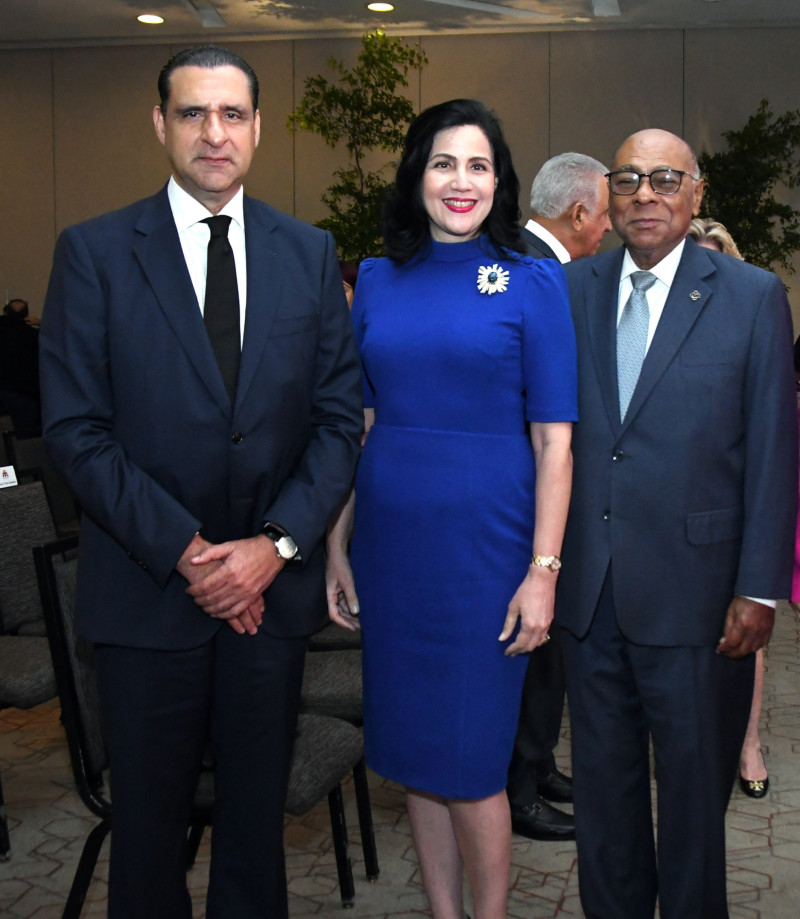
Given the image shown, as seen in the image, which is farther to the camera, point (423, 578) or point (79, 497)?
point (423, 578)

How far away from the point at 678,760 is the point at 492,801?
1.31ft

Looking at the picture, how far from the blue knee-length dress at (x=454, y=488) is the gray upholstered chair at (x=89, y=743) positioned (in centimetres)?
23

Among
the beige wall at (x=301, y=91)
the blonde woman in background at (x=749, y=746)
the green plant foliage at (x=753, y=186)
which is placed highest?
the beige wall at (x=301, y=91)

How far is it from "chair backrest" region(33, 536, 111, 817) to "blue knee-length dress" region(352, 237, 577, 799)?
2.23 ft

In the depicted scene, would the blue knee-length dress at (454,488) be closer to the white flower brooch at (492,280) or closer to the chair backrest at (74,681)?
the white flower brooch at (492,280)

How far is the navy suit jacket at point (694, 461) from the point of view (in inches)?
82.4

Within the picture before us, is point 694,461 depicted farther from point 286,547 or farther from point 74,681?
point 74,681

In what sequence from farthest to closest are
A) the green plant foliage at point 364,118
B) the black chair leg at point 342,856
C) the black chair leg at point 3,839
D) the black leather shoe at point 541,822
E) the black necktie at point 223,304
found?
the green plant foliage at point 364,118, the black leather shoe at point 541,822, the black chair leg at point 3,839, the black chair leg at point 342,856, the black necktie at point 223,304

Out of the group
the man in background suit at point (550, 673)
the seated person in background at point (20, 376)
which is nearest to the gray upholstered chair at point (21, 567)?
the man in background suit at point (550, 673)

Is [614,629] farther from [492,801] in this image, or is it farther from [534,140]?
[534,140]

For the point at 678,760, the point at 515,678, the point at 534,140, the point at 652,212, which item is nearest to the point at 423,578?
the point at 515,678

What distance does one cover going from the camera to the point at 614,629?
88.4 inches

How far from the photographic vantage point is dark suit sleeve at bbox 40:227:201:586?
1.92m

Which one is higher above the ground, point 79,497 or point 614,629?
point 79,497
